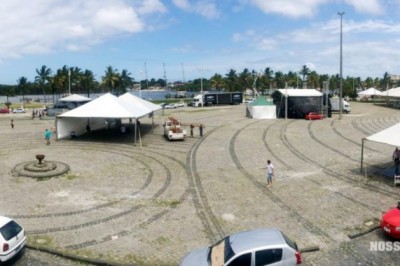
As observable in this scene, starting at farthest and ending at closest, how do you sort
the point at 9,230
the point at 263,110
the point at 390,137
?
the point at 263,110
the point at 390,137
the point at 9,230

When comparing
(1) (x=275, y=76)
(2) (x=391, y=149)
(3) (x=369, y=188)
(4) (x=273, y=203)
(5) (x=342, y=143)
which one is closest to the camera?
(4) (x=273, y=203)

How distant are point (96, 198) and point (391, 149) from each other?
21.8m

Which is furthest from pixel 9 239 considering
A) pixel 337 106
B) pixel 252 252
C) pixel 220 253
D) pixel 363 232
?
pixel 337 106

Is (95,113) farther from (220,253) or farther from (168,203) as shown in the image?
(220,253)

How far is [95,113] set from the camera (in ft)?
111

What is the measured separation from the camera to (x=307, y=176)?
2236cm

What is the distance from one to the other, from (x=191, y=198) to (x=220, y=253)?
783 centimetres

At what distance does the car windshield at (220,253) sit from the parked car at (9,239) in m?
6.29

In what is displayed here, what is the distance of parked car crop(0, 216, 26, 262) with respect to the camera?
1205 centimetres

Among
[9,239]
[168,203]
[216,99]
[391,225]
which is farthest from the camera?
[216,99]

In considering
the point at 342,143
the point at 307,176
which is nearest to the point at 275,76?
the point at 342,143

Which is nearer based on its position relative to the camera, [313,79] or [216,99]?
[216,99]

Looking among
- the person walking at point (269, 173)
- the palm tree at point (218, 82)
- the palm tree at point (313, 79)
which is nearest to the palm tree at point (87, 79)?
the palm tree at point (218, 82)

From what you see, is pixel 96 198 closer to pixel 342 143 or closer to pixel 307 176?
pixel 307 176
